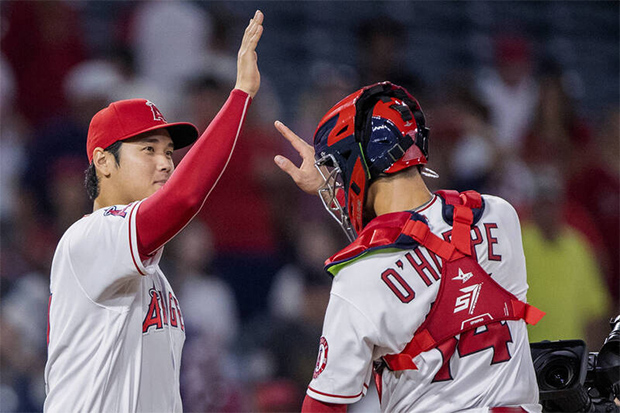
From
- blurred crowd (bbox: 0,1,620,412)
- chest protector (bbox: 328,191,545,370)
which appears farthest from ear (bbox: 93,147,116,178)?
blurred crowd (bbox: 0,1,620,412)

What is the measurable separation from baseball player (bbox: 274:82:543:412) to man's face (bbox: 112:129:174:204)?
796 millimetres

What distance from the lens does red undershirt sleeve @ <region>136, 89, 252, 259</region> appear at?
2504 millimetres

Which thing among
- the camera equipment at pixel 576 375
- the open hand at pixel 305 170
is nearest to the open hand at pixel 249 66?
the open hand at pixel 305 170

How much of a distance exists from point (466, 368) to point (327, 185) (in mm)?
848

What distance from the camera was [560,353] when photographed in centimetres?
278

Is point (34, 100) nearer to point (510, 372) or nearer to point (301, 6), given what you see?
point (301, 6)

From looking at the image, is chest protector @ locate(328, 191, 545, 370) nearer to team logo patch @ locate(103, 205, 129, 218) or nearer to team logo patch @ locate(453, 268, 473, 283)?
team logo patch @ locate(453, 268, 473, 283)

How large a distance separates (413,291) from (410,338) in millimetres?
150

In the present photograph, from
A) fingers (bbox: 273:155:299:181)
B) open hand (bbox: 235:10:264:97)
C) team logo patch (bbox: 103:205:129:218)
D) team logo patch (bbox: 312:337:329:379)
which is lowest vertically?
team logo patch (bbox: 312:337:329:379)

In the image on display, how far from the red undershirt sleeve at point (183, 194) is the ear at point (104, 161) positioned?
537 millimetres

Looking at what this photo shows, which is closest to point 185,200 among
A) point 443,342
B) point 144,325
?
point 144,325

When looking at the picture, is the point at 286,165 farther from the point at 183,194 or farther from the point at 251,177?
the point at 251,177

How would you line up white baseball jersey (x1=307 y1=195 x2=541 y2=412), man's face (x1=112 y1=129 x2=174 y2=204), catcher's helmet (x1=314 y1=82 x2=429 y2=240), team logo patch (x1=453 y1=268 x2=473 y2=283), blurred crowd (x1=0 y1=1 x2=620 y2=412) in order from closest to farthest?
white baseball jersey (x1=307 y1=195 x2=541 y2=412)
team logo patch (x1=453 y1=268 x2=473 y2=283)
catcher's helmet (x1=314 y1=82 x2=429 y2=240)
man's face (x1=112 y1=129 x2=174 y2=204)
blurred crowd (x1=0 y1=1 x2=620 y2=412)

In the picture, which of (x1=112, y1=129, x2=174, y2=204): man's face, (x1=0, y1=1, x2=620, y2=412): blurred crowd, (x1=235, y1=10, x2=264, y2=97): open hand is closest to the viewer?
(x1=235, y1=10, x2=264, y2=97): open hand
